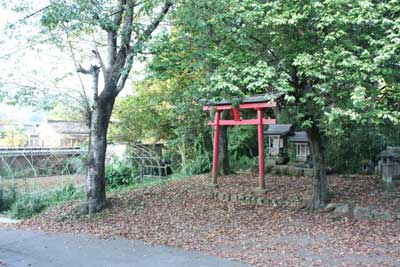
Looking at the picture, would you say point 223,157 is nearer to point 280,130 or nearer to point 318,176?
point 280,130

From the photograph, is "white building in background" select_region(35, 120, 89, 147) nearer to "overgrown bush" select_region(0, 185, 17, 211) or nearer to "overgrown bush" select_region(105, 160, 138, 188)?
"overgrown bush" select_region(105, 160, 138, 188)

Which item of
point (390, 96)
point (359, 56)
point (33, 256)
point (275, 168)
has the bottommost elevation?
point (33, 256)

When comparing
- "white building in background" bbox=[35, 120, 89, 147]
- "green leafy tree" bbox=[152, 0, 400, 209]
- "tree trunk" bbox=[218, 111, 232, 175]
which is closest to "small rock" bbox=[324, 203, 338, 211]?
"green leafy tree" bbox=[152, 0, 400, 209]

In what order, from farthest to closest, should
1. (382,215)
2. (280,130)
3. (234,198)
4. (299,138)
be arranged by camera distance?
1. (280,130)
2. (299,138)
3. (234,198)
4. (382,215)

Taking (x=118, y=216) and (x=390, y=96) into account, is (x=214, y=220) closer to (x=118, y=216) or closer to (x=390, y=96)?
(x=118, y=216)

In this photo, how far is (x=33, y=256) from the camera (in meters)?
6.76

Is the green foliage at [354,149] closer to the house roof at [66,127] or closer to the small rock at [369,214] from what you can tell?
the small rock at [369,214]

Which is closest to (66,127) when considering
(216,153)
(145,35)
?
(216,153)

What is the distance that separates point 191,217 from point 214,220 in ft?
1.94

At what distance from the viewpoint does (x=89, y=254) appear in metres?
6.69

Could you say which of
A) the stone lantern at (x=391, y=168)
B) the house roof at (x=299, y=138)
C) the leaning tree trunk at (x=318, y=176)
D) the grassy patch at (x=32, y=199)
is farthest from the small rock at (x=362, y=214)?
the grassy patch at (x=32, y=199)

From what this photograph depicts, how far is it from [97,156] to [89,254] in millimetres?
3448

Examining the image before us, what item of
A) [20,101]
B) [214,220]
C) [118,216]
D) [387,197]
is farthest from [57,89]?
[387,197]

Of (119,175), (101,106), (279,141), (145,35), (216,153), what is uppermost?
(145,35)
